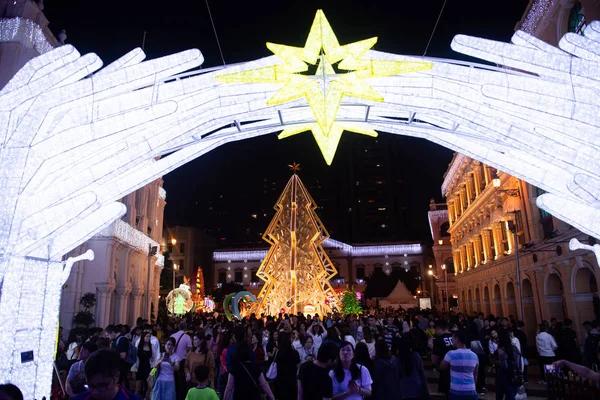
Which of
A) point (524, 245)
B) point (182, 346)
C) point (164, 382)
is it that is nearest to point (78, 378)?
point (164, 382)

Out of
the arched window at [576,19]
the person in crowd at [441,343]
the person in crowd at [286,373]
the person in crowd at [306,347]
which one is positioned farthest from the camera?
the arched window at [576,19]

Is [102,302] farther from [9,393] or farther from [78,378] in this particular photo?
[9,393]

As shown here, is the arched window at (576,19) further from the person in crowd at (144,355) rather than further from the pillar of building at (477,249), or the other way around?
the pillar of building at (477,249)

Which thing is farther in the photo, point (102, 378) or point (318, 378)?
point (318, 378)

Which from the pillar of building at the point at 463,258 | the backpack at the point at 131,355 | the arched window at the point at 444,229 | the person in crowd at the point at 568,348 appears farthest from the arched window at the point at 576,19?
the arched window at the point at 444,229

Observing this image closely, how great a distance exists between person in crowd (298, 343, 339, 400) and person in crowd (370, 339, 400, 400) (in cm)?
105

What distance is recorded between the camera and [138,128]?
843 centimetres

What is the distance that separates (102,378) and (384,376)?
3.87 metres

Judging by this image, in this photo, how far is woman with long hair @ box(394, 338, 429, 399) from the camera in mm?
6016

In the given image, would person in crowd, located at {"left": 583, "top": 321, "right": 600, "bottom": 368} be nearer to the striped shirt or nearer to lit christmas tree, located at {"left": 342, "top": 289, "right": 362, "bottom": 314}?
the striped shirt

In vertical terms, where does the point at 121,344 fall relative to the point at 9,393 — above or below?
below

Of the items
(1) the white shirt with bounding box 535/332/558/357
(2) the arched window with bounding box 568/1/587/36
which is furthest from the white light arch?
(2) the arched window with bounding box 568/1/587/36

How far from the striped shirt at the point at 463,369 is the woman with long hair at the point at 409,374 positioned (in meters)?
0.41

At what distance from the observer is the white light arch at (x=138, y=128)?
7719mm
